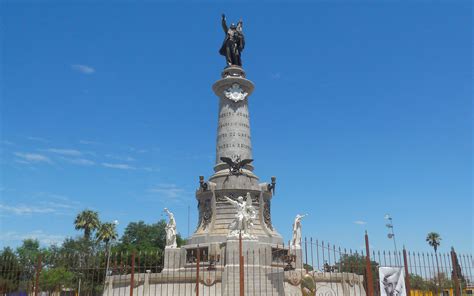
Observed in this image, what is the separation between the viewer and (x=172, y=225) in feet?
83.7

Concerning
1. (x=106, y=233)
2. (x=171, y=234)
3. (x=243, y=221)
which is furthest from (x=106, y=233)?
(x=243, y=221)

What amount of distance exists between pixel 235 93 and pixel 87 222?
1333 inches

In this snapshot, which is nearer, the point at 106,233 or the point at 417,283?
the point at 417,283

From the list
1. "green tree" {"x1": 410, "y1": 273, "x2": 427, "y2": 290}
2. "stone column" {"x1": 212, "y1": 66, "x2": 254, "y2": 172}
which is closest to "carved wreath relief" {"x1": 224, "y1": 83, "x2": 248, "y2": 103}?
"stone column" {"x1": 212, "y1": 66, "x2": 254, "y2": 172}

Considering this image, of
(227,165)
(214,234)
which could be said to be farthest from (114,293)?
(227,165)

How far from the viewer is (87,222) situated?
53719 mm

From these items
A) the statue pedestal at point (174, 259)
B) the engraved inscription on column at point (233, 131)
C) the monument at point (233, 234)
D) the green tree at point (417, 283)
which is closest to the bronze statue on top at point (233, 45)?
the monument at point (233, 234)

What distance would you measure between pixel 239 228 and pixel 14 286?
1147cm

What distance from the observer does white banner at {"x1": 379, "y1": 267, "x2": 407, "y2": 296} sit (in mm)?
13453

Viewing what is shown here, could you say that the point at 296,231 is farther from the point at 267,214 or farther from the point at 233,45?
the point at 233,45

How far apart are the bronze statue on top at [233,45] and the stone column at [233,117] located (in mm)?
1079

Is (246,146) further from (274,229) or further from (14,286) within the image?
(14,286)

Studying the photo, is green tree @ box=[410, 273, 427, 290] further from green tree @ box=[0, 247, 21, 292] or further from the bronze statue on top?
the bronze statue on top

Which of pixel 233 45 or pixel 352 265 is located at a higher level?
pixel 233 45
